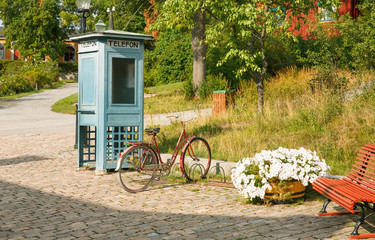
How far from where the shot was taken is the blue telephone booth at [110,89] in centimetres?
892

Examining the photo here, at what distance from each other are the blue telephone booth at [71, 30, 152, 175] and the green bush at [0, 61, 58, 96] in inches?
999

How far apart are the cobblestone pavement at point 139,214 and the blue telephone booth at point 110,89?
0.73 metres

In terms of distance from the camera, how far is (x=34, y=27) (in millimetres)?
54719

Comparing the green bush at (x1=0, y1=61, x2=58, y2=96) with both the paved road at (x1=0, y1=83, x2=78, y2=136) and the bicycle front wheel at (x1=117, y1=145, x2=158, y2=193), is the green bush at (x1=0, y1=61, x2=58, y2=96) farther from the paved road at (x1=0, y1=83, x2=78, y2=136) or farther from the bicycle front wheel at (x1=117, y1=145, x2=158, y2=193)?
the bicycle front wheel at (x1=117, y1=145, x2=158, y2=193)

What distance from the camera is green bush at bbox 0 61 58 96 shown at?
33222 millimetres

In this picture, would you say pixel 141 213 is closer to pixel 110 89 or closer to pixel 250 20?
pixel 110 89

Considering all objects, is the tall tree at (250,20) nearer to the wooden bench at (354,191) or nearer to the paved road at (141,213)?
the paved road at (141,213)

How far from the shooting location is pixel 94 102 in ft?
30.6

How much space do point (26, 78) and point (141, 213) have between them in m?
32.3

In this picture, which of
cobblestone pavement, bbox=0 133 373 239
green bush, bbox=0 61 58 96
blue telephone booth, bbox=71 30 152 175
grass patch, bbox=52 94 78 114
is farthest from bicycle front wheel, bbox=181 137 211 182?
green bush, bbox=0 61 58 96

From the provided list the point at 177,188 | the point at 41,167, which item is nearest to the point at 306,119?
the point at 177,188

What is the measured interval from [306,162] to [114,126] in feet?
12.9

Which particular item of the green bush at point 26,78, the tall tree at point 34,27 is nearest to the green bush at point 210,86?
the green bush at point 26,78

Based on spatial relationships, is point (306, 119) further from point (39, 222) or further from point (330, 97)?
point (39, 222)
